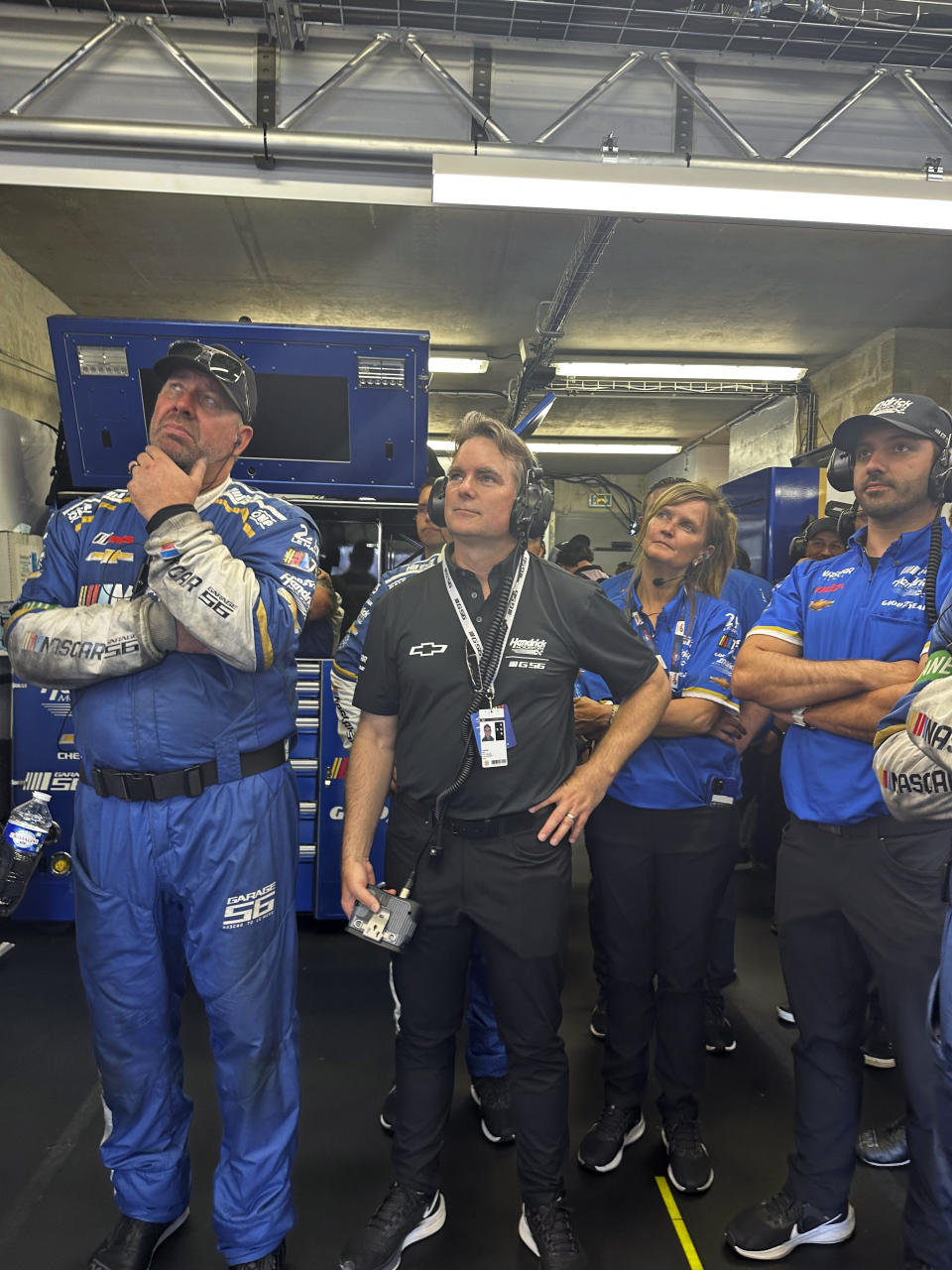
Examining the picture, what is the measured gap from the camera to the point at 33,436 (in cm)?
527

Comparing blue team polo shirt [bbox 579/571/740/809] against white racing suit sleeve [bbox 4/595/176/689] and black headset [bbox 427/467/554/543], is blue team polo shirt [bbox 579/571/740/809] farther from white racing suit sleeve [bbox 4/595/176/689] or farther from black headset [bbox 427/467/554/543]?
white racing suit sleeve [bbox 4/595/176/689]

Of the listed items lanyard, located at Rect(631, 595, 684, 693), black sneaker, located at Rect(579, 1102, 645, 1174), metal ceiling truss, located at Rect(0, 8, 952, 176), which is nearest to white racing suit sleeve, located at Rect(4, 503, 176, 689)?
lanyard, located at Rect(631, 595, 684, 693)

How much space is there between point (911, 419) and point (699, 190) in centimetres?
204

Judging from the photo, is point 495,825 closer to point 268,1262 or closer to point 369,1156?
point 268,1262

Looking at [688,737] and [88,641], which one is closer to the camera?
[88,641]

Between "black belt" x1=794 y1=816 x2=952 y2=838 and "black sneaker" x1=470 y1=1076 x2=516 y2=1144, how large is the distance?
1.32 meters

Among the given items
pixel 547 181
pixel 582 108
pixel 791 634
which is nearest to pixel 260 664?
pixel 791 634

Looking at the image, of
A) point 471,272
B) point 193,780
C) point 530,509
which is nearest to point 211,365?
point 530,509

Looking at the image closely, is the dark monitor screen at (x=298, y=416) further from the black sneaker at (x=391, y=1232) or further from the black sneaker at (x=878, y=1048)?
the black sneaker at (x=878, y=1048)

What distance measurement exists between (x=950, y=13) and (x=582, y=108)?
159 centimetres

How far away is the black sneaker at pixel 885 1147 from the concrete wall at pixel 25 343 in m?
6.75

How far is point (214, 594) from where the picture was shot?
5.44 feet

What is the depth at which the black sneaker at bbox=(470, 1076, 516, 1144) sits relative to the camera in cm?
245

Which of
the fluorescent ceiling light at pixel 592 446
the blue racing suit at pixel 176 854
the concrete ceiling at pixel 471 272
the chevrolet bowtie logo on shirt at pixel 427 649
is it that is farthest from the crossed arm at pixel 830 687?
the fluorescent ceiling light at pixel 592 446
